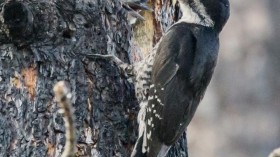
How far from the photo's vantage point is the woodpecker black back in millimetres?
4695

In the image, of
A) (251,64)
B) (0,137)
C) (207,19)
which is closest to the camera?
(0,137)

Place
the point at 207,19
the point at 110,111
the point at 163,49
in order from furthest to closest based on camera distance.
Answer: the point at 207,19
the point at 163,49
the point at 110,111

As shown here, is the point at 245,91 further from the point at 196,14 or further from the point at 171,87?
the point at 171,87

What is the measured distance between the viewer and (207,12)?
521cm

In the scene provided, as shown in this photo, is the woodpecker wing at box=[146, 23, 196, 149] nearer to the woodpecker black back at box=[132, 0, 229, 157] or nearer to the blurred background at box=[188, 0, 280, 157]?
the woodpecker black back at box=[132, 0, 229, 157]

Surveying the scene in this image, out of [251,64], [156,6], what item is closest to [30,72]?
[156,6]

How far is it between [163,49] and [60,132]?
98cm

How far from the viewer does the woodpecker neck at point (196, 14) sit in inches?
205

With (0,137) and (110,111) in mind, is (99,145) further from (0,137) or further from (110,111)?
(0,137)

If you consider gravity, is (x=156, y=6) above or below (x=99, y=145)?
above

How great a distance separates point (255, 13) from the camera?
9.34 m

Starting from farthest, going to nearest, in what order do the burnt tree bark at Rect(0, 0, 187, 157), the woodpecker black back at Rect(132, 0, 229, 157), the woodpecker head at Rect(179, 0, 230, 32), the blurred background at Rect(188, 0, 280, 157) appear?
the blurred background at Rect(188, 0, 280, 157), the woodpecker head at Rect(179, 0, 230, 32), the woodpecker black back at Rect(132, 0, 229, 157), the burnt tree bark at Rect(0, 0, 187, 157)

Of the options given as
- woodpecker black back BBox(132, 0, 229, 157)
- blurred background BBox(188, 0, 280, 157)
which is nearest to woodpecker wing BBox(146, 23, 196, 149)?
woodpecker black back BBox(132, 0, 229, 157)

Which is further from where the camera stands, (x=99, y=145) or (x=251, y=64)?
(x=251, y=64)
